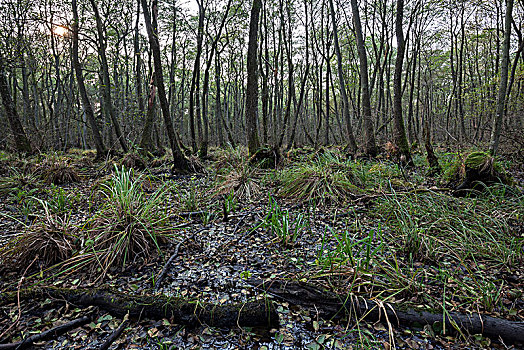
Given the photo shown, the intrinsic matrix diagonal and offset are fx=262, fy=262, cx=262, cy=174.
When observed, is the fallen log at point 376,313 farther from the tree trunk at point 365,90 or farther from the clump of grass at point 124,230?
the tree trunk at point 365,90

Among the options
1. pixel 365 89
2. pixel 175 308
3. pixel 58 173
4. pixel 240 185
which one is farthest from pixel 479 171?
pixel 58 173

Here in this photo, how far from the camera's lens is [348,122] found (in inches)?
313

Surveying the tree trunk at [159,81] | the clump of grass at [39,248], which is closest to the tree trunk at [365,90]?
the tree trunk at [159,81]

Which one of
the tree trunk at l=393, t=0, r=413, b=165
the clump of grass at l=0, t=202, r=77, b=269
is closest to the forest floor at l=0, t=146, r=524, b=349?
the clump of grass at l=0, t=202, r=77, b=269

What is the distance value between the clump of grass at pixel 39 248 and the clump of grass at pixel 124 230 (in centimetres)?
20

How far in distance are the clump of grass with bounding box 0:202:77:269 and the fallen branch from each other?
2.59ft

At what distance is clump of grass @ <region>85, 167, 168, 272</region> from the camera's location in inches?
82.7

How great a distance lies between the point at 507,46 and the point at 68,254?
700 centimetres

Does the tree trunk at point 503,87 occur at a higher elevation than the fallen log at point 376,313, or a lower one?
higher

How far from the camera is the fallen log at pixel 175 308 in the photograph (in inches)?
58.7

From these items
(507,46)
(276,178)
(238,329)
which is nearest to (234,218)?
(276,178)

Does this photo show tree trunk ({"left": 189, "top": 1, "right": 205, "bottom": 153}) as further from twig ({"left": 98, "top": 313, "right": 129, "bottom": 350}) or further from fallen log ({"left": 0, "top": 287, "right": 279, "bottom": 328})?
twig ({"left": 98, "top": 313, "right": 129, "bottom": 350})

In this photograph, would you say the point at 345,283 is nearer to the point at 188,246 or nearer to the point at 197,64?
the point at 188,246

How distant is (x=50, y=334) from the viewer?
4.61ft
